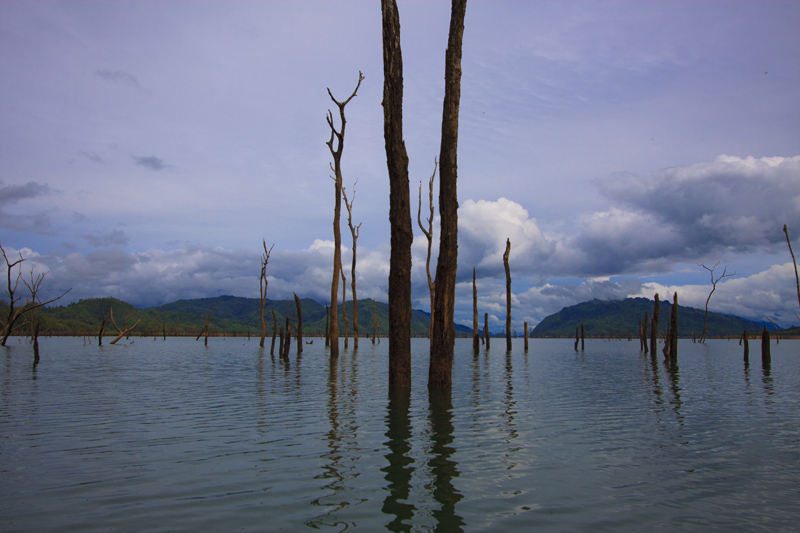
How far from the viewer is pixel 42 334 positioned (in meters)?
87.6

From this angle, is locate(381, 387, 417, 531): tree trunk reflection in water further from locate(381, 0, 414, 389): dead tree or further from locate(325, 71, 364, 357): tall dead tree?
locate(325, 71, 364, 357): tall dead tree

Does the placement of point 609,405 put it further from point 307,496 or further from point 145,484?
point 145,484

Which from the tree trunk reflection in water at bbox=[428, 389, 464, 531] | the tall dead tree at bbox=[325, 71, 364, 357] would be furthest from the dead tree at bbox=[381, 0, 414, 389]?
the tall dead tree at bbox=[325, 71, 364, 357]

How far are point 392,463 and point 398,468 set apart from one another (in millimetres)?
238

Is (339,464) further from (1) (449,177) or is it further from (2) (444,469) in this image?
(1) (449,177)

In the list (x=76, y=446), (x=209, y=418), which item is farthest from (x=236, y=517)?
(x=209, y=418)

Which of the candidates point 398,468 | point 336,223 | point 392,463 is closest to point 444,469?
point 398,468

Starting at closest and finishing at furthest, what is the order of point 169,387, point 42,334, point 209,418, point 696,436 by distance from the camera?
point 696,436
point 209,418
point 169,387
point 42,334

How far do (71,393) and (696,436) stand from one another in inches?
576

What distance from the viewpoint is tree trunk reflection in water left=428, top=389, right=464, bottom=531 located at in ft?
13.8

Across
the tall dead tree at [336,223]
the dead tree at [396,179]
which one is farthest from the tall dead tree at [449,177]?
the tall dead tree at [336,223]

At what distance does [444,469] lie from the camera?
19.0 feet

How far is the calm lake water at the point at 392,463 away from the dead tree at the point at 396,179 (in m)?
2.11

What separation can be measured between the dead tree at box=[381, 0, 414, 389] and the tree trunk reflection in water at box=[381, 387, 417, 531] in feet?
7.52
